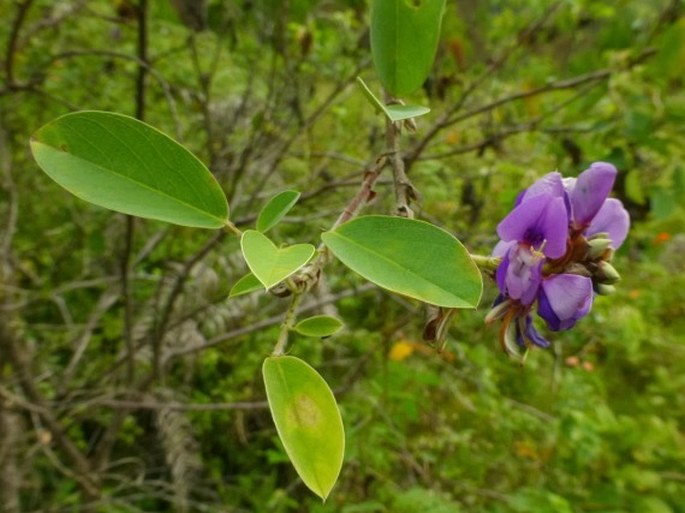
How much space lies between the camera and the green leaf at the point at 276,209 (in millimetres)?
355

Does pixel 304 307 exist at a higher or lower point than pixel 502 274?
lower

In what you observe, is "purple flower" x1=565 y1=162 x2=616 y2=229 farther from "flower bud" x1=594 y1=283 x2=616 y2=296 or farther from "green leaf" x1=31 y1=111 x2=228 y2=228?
"green leaf" x1=31 y1=111 x2=228 y2=228

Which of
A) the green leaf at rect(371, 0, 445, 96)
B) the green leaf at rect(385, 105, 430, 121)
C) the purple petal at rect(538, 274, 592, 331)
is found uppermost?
the green leaf at rect(371, 0, 445, 96)

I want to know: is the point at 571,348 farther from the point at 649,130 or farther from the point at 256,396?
the point at 649,130

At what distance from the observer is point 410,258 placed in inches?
12.5

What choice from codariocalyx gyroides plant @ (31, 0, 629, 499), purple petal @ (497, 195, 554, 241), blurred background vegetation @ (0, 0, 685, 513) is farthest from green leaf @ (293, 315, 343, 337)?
blurred background vegetation @ (0, 0, 685, 513)

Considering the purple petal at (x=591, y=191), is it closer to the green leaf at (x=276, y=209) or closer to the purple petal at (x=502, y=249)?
the purple petal at (x=502, y=249)

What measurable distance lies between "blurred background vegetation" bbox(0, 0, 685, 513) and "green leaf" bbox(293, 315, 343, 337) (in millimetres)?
679

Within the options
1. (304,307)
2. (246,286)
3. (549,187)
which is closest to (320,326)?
(246,286)

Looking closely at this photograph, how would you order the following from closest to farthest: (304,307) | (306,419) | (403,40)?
1. (306,419)
2. (403,40)
3. (304,307)

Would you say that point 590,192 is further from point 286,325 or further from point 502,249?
point 286,325

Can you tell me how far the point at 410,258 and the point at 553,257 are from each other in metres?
0.09

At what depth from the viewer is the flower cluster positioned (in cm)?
35

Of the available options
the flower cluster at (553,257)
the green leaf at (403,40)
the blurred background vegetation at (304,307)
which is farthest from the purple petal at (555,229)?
the blurred background vegetation at (304,307)
